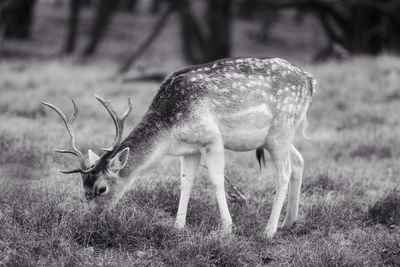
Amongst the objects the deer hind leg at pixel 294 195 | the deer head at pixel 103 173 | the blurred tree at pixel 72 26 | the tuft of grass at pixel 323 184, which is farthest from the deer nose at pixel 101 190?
the blurred tree at pixel 72 26

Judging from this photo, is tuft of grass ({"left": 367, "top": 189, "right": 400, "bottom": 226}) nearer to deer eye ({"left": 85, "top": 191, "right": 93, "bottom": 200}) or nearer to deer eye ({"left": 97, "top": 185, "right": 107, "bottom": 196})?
deer eye ({"left": 97, "top": 185, "right": 107, "bottom": 196})

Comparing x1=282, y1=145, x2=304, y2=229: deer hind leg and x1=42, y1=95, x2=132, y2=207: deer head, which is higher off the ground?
x1=42, y1=95, x2=132, y2=207: deer head

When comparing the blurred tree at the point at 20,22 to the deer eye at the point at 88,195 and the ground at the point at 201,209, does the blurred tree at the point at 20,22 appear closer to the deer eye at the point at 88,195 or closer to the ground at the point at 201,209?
the ground at the point at 201,209

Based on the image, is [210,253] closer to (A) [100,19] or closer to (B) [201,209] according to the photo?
(B) [201,209]

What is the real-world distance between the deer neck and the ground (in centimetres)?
40

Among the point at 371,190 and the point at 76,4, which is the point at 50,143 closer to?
the point at 371,190

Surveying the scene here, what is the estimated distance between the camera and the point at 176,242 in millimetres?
5516

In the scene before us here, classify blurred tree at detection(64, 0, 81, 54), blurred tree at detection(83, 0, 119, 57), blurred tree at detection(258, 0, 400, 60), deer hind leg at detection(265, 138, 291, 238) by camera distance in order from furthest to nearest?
blurred tree at detection(64, 0, 81, 54), blurred tree at detection(83, 0, 119, 57), blurred tree at detection(258, 0, 400, 60), deer hind leg at detection(265, 138, 291, 238)

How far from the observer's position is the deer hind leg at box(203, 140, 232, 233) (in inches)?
234

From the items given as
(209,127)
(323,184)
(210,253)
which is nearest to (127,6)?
(323,184)

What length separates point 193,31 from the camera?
19734 millimetres

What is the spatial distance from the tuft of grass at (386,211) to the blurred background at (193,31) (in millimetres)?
11449

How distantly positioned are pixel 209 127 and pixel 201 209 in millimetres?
1093

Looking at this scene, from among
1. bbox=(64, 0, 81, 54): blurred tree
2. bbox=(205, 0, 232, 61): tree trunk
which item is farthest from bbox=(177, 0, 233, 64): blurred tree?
bbox=(64, 0, 81, 54): blurred tree
